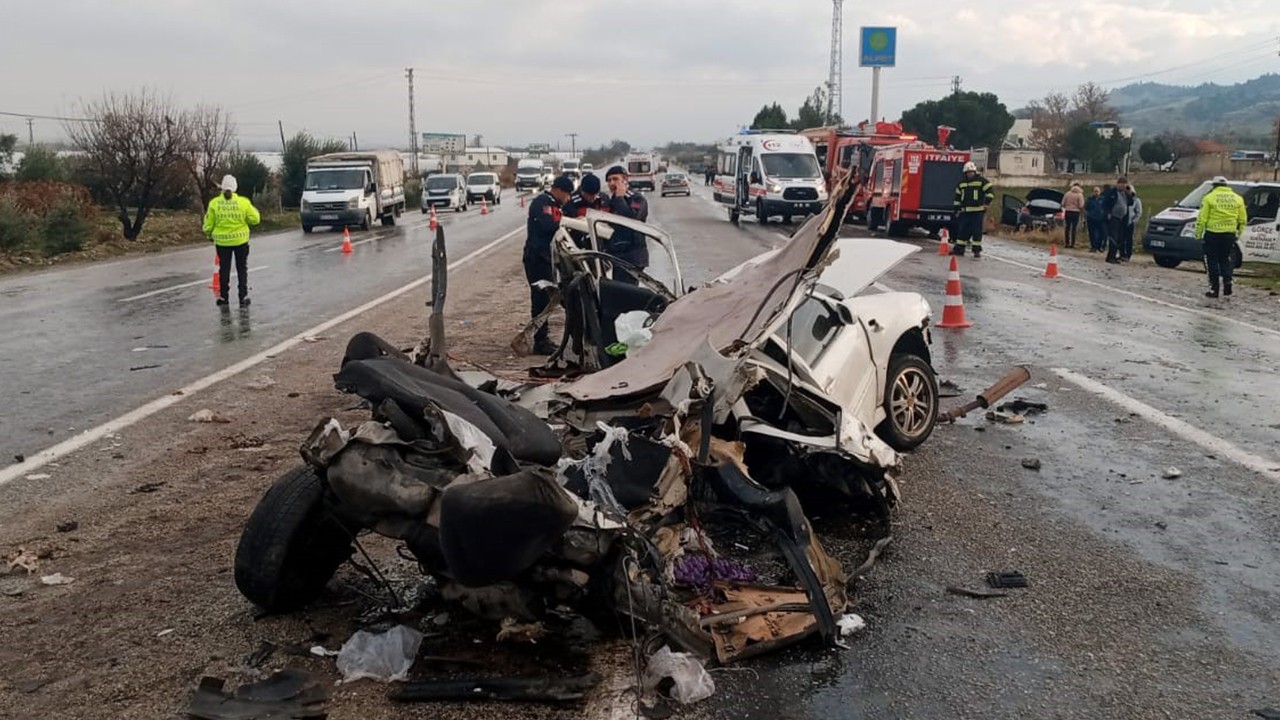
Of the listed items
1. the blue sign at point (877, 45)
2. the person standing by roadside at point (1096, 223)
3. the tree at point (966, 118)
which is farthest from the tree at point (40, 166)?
the tree at point (966, 118)

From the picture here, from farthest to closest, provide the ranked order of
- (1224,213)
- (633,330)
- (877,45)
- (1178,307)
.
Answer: (877,45)
(1224,213)
(1178,307)
(633,330)

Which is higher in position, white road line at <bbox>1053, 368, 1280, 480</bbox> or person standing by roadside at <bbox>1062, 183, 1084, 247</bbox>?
person standing by roadside at <bbox>1062, 183, 1084, 247</bbox>

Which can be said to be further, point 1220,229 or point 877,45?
point 877,45

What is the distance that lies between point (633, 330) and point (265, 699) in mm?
3302

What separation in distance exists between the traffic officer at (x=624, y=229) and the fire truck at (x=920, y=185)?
1622 centimetres

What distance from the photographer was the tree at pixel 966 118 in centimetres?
7850

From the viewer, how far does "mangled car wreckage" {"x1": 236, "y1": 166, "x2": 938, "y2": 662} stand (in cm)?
352

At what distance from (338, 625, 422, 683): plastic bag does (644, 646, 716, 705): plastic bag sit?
88 cm

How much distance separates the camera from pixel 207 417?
7543mm

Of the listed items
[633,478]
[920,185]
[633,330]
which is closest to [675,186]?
[920,185]

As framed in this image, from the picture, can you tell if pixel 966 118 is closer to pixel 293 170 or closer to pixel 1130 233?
pixel 293 170

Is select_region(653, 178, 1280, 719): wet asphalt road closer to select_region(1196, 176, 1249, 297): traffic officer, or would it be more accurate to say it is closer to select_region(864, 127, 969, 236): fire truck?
select_region(1196, 176, 1249, 297): traffic officer

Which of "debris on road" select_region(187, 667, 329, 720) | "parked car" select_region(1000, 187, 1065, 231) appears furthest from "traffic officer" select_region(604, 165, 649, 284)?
"parked car" select_region(1000, 187, 1065, 231)

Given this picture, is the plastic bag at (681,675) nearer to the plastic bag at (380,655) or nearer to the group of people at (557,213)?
the plastic bag at (380,655)
